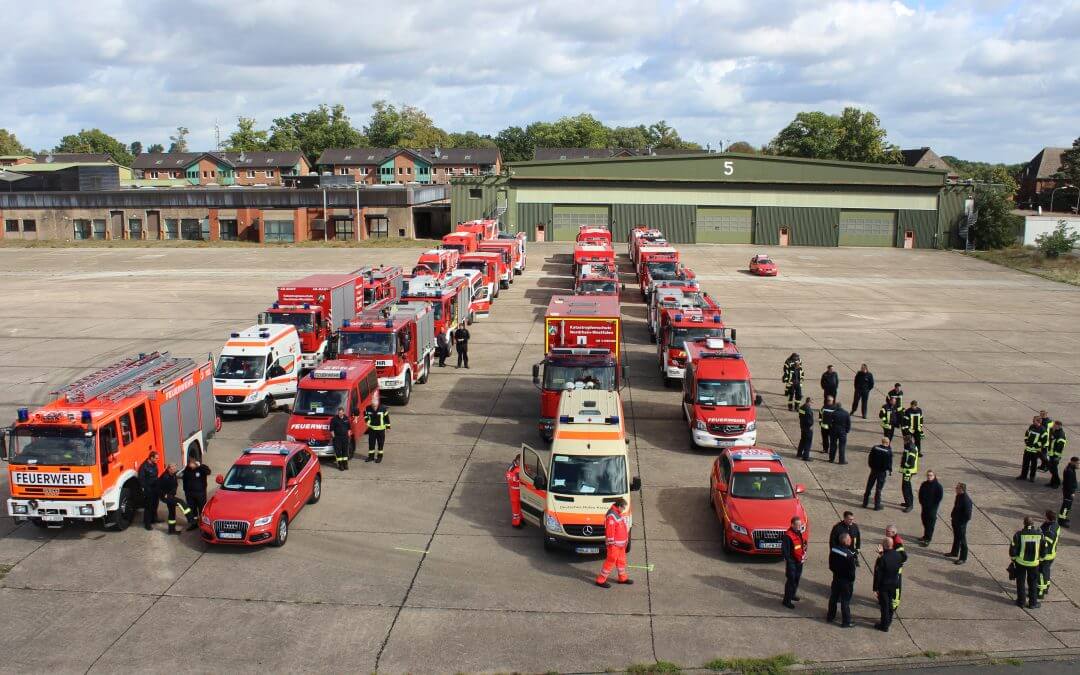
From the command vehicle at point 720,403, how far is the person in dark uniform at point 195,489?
11.4 m

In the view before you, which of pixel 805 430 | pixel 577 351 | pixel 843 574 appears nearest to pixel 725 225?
pixel 577 351

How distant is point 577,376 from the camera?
888 inches

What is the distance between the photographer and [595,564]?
52.3ft

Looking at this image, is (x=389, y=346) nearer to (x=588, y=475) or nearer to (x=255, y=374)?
(x=255, y=374)

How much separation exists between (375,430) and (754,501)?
916 centimetres

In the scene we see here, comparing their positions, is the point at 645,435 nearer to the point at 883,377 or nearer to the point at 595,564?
the point at 595,564

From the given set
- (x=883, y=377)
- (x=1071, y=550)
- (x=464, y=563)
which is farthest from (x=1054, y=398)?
(x=464, y=563)

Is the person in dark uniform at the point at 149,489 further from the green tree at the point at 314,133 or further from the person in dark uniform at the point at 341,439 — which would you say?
the green tree at the point at 314,133

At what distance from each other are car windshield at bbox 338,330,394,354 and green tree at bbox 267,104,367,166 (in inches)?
5221

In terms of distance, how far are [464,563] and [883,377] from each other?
1927 centimetres

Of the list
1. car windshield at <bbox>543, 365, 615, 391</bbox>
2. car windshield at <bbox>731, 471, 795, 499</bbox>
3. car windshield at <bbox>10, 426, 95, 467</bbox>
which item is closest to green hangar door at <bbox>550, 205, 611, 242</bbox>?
car windshield at <bbox>543, 365, 615, 391</bbox>

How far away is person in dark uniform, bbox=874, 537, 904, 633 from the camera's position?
13.5 metres

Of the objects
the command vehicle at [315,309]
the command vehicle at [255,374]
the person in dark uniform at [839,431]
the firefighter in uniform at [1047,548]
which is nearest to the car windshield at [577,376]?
the person in dark uniform at [839,431]

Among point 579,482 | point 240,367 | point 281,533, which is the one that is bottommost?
point 281,533
